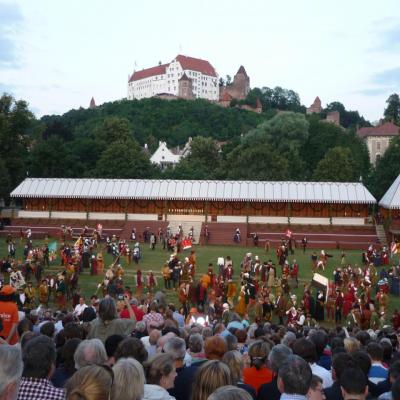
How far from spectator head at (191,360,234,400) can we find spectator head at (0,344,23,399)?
4.31 ft

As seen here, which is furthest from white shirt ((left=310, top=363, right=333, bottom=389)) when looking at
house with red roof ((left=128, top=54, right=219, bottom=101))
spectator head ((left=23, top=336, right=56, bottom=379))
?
house with red roof ((left=128, top=54, right=219, bottom=101))

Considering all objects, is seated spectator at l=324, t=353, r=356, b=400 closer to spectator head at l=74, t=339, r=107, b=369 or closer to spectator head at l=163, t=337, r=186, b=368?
spectator head at l=163, t=337, r=186, b=368

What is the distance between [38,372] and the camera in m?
4.33

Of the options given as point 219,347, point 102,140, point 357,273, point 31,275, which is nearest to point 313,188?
A: point 357,273

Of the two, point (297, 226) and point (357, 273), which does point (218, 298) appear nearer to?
point (357, 273)

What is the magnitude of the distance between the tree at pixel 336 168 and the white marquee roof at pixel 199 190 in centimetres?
1402

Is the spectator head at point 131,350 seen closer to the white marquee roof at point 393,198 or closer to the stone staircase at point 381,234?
the stone staircase at point 381,234

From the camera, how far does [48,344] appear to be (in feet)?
14.9

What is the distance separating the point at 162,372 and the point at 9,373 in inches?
63.2

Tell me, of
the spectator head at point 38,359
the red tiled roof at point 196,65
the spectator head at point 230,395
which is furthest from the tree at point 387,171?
the red tiled roof at point 196,65

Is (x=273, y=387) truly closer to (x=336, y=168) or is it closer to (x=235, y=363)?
(x=235, y=363)

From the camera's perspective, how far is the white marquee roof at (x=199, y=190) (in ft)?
138

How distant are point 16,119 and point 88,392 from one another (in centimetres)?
4843

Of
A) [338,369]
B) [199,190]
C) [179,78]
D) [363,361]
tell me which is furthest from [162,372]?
[179,78]
